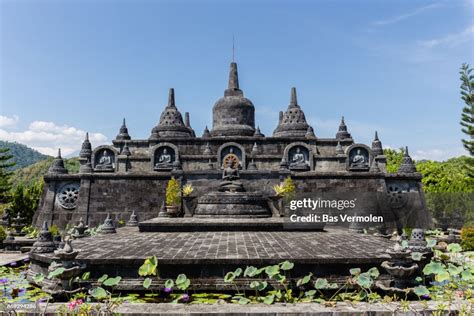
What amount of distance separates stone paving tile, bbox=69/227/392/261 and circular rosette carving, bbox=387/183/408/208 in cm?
1397

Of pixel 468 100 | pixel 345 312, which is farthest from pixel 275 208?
pixel 468 100

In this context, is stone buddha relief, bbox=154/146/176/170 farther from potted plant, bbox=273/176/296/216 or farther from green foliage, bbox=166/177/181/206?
potted plant, bbox=273/176/296/216

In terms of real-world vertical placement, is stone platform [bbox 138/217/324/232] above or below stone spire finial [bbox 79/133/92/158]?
below

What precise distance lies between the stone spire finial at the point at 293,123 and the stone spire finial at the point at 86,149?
1445cm

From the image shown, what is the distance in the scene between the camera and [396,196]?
2294cm

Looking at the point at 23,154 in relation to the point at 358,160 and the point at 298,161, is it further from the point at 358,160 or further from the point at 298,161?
the point at 358,160

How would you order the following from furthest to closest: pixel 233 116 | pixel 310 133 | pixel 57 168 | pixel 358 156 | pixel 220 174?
pixel 233 116
pixel 310 133
pixel 358 156
pixel 57 168
pixel 220 174

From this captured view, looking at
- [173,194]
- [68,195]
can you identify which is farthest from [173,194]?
[68,195]

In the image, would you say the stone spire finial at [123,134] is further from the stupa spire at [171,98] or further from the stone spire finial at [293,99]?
the stone spire finial at [293,99]

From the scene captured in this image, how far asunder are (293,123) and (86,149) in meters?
16.2

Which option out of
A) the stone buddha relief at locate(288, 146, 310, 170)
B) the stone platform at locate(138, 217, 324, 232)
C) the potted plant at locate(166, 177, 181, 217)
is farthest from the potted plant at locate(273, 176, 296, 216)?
the stone platform at locate(138, 217, 324, 232)

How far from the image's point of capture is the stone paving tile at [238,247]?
7246mm

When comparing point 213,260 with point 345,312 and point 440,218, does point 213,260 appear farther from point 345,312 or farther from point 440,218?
point 440,218

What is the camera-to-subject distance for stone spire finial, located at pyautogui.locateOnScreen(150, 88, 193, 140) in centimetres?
2966
